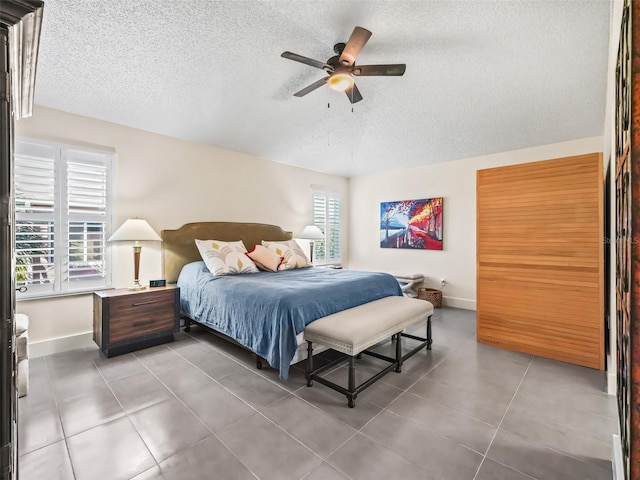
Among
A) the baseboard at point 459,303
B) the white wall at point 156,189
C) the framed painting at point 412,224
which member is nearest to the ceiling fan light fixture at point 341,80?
the white wall at point 156,189

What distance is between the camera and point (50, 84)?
8.70 ft

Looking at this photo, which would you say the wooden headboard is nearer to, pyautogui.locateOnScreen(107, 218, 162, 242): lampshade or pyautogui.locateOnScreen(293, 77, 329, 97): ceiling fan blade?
pyautogui.locateOnScreen(107, 218, 162, 242): lampshade

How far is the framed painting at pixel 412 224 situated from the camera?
17.1ft

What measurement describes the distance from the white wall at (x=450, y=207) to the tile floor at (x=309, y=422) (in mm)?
2262

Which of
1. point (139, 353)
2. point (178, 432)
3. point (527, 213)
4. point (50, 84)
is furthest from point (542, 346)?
point (50, 84)

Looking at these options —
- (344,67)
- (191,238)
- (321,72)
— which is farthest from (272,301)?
(191,238)

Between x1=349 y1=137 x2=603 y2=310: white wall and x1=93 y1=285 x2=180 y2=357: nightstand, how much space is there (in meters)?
4.00

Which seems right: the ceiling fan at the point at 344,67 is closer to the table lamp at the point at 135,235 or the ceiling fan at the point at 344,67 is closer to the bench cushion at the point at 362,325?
the bench cushion at the point at 362,325

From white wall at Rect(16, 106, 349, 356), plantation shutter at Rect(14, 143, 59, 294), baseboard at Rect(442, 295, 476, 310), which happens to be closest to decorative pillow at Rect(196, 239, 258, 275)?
white wall at Rect(16, 106, 349, 356)

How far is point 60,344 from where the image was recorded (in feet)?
10.1

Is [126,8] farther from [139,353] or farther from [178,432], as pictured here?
[139,353]

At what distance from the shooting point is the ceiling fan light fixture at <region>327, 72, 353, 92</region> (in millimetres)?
2219

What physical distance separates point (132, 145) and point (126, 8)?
208cm

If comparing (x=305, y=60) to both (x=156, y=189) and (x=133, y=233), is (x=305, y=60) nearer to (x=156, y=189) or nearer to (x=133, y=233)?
(x=133, y=233)
